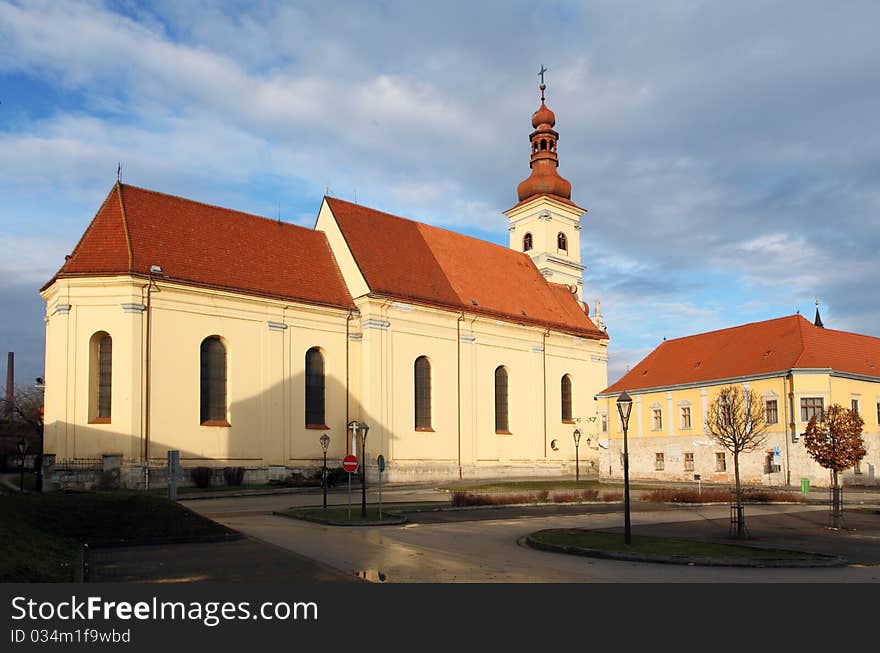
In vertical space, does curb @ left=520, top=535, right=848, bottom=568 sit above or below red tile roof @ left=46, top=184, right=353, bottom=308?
below

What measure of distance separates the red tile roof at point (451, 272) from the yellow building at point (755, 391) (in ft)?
25.5

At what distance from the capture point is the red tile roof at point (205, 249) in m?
38.1

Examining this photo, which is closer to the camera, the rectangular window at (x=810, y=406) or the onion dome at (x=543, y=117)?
the rectangular window at (x=810, y=406)

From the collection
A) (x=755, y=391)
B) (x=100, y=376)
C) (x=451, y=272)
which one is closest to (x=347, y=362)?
(x=451, y=272)

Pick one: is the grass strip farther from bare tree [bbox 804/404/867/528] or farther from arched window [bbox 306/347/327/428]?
arched window [bbox 306/347/327/428]

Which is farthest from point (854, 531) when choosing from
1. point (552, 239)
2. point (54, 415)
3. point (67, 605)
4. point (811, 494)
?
point (552, 239)

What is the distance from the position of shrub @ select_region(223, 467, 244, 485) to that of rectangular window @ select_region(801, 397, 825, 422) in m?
29.9

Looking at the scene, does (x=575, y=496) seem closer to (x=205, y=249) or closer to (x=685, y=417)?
(x=685, y=417)

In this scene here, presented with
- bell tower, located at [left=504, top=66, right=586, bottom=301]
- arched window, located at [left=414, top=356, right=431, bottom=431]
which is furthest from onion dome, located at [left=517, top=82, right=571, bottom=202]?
arched window, located at [left=414, top=356, right=431, bottom=431]

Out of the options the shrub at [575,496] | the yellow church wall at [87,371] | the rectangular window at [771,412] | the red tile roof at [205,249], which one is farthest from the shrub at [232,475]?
the rectangular window at [771,412]

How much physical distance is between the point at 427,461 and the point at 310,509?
763 inches

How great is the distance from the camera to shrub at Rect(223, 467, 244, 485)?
38.5 m

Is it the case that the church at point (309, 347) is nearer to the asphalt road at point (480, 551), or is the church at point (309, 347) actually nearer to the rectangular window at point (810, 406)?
the asphalt road at point (480, 551)

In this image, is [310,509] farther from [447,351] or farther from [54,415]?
[447,351]
